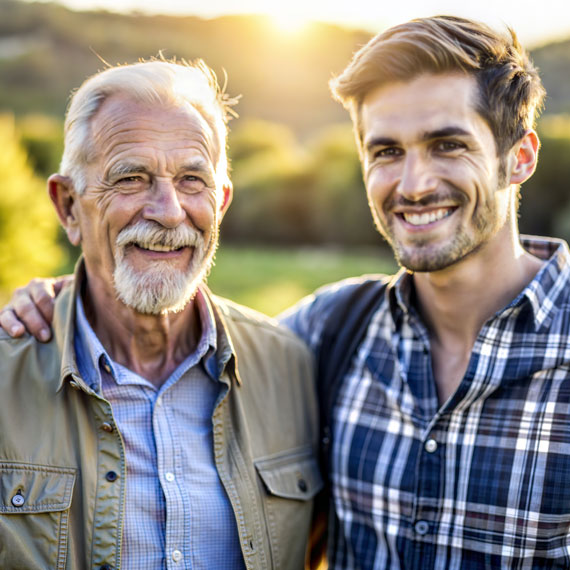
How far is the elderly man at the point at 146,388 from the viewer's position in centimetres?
206

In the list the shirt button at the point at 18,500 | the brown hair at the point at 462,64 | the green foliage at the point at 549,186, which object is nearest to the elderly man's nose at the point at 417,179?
the brown hair at the point at 462,64

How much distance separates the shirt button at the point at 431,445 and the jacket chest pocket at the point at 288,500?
0.51m

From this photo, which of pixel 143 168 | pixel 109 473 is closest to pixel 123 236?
pixel 143 168

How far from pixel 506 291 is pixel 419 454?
2.32 ft

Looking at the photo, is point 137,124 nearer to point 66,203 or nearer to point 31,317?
point 66,203

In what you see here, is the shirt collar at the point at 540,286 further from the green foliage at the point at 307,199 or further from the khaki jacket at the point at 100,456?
the green foliage at the point at 307,199

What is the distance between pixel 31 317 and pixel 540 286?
1.85m

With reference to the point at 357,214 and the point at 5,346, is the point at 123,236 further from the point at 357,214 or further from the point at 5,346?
the point at 357,214

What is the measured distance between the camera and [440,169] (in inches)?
95.3

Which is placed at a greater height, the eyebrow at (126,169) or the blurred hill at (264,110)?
the blurred hill at (264,110)

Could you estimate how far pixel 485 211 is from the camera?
2447mm

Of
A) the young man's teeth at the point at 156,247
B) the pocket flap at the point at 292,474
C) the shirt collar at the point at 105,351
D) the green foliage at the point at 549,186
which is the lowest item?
the pocket flap at the point at 292,474

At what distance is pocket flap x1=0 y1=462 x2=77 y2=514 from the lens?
78.5 inches

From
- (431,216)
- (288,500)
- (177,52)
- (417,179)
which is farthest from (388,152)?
(177,52)
